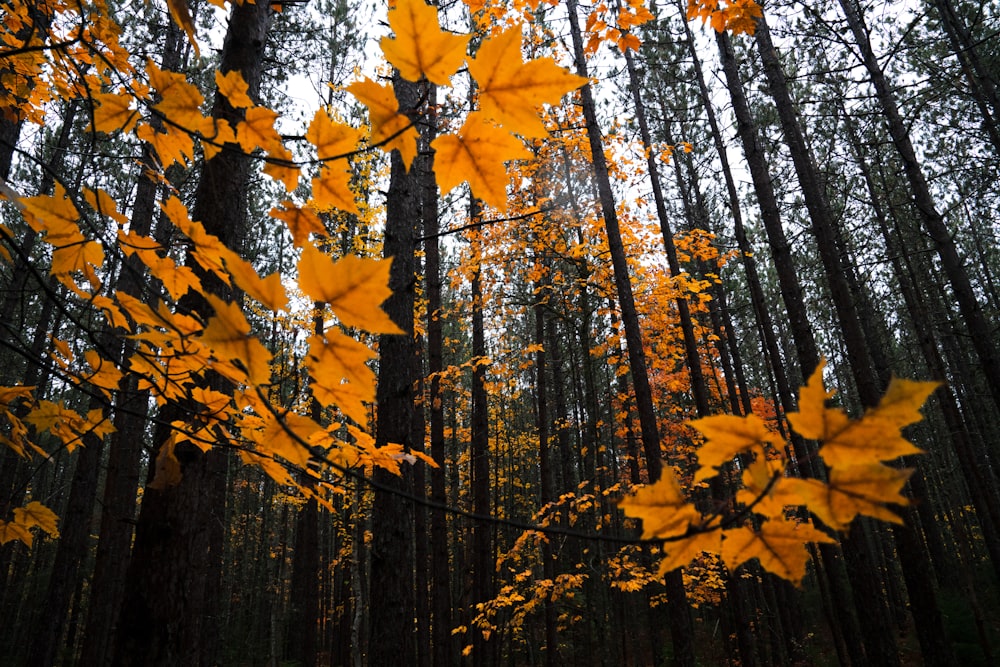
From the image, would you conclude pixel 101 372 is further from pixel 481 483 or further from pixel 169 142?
pixel 481 483

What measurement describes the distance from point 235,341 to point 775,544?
0.75m

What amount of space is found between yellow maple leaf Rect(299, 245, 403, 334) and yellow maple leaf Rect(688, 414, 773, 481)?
436mm

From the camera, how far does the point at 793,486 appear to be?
62cm

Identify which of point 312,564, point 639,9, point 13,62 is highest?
point 639,9

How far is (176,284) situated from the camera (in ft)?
3.82

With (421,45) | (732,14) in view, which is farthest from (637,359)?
(421,45)

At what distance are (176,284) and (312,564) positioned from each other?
10.7 m

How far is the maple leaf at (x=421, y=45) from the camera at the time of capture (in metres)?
0.68

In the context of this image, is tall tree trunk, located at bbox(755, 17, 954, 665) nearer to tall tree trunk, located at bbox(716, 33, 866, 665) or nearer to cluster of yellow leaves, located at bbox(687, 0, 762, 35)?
tall tree trunk, located at bbox(716, 33, 866, 665)

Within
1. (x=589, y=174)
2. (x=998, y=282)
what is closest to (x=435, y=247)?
(x=589, y=174)

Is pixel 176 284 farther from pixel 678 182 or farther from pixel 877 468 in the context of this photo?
pixel 678 182

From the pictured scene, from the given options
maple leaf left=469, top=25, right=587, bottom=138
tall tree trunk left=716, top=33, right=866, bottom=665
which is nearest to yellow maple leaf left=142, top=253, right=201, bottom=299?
maple leaf left=469, top=25, right=587, bottom=138

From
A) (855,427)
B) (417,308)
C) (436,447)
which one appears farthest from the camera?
(417,308)

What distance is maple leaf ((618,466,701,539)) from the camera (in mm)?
624
